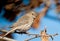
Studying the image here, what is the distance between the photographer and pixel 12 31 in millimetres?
1749

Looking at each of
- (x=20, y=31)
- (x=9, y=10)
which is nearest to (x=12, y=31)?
(x=20, y=31)

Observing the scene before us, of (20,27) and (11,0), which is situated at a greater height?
(11,0)

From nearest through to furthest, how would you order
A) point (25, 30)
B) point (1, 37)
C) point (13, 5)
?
point (1, 37), point (13, 5), point (25, 30)

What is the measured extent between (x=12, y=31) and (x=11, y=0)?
375 mm

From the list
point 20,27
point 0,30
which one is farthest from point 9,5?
point 20,27

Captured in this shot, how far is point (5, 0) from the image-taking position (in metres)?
1.55

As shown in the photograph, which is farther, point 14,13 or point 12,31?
point 12,31

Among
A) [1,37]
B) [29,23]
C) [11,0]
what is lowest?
[1,37]

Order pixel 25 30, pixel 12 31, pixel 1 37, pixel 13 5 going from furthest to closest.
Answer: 1. pixel 25 30
2. pixel 12 31
3. pixel 13 5
4. pixel 1 37

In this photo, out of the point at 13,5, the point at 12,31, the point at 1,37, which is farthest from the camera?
the point at 12,31

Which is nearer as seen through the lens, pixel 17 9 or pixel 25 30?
pixel 17 9

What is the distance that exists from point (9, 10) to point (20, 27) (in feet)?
1.60

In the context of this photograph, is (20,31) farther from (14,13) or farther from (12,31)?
(14,13)

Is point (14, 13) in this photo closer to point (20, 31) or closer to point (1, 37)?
point (1, 37)
